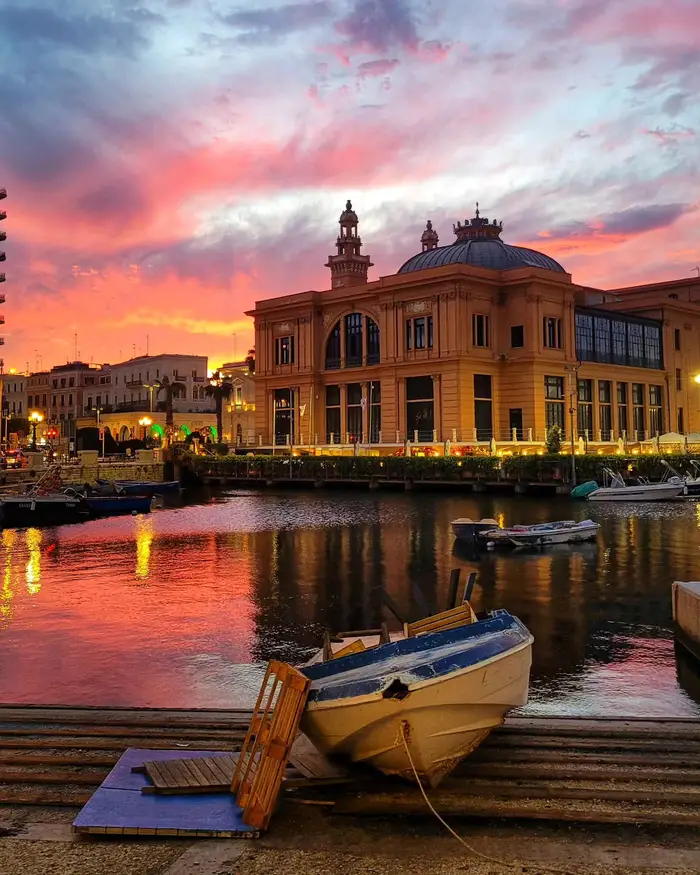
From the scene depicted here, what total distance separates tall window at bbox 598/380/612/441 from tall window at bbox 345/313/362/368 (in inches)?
931

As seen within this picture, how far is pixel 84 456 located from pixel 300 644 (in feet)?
195

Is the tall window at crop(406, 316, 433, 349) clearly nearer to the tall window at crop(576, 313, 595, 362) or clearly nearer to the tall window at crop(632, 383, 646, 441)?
the tall window at crop(576, 313, 595, 362)

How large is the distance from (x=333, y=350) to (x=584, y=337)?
82.2 ft

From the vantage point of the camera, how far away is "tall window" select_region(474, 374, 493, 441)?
73.7 meters

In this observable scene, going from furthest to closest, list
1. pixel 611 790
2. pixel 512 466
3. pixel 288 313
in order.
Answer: pixel 288 313
pixel 512 466
pixel 611 790

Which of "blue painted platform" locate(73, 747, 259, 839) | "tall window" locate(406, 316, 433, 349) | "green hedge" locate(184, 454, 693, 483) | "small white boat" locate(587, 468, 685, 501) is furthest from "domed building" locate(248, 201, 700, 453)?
"blue painted platform" locate(73, 747, 259, 839)

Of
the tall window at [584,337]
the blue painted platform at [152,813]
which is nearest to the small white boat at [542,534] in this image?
the blue painted platform at [152,813]

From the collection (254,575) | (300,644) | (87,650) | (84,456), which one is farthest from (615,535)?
(84,456)

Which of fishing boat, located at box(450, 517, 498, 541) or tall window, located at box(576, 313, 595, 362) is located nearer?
fishing boat, located at box(450, 517, 498, 541)

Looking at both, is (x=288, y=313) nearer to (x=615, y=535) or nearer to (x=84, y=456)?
(x=84, y=456)

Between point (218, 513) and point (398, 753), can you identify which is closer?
point (398, 753)

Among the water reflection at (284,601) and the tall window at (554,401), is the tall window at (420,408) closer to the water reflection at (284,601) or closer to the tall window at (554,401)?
the tall window at (554,401)

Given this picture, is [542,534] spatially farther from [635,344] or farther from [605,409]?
[635,344]

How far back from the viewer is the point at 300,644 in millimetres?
16625
